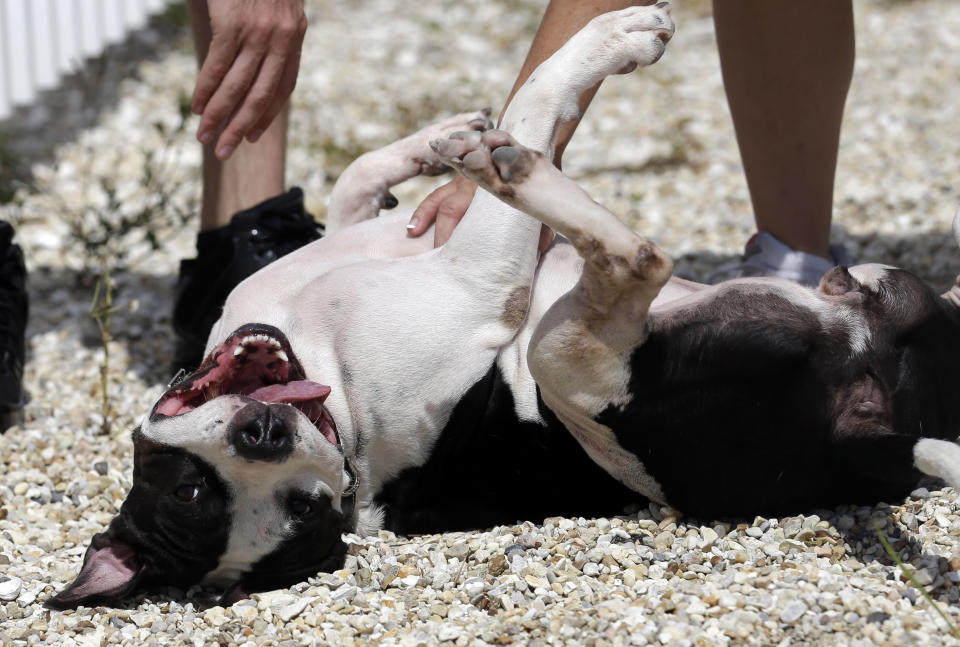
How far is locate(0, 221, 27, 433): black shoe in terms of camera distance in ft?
11.3

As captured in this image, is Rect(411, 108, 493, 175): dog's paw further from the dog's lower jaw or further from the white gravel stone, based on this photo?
the white gravel stone

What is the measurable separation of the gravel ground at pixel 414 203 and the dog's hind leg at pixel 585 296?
0.95 feet

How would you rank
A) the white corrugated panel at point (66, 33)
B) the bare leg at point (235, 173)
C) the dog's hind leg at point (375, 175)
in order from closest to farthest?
1. the dog's hind leg at point (375, 175)
2. the bare leg at point (235, 173)
3. the white corrugated panel at point (66, 33)

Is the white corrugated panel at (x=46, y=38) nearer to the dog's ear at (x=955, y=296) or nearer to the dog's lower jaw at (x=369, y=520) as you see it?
the dog's lower jaw at (x=369, y=520)

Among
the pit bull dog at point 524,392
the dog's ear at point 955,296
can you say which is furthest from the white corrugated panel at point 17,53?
the dog's ear at point 955,296

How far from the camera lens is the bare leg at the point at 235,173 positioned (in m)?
3.89

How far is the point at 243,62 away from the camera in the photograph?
2.90 meters

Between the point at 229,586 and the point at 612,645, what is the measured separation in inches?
37.1

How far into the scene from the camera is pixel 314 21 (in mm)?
7492

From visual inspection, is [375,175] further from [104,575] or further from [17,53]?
[17,53]

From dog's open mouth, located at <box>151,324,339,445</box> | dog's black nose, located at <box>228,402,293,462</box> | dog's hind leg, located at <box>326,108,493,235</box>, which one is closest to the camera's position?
dog's black nose, located at <box>228,402,293,462</box>

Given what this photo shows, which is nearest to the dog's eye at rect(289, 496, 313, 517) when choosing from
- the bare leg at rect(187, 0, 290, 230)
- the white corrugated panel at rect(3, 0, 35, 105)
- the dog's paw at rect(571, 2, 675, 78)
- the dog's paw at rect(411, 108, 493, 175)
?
the dog's paw at rect(411, 108, 493, 175)

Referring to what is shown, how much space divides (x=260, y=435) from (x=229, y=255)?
4.29ft

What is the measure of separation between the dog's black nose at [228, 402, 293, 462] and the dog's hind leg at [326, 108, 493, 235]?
1.00 metres
